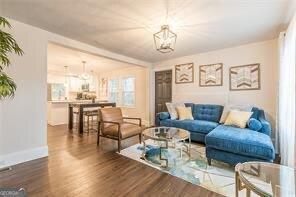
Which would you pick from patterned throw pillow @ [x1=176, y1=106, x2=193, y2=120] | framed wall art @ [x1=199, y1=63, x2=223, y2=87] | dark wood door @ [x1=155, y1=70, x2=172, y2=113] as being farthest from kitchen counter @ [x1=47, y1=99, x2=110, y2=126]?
framed wall art @ [x1=199, y1=63, x2=223, y2=87]

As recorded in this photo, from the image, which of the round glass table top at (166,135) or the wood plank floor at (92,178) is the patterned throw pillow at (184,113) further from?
the wood plank floor at (92,178)

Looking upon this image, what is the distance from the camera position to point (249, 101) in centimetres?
401

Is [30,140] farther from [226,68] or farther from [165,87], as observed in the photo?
[226,68]

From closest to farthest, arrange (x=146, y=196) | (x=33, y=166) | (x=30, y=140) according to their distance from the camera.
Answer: (x=146, y=196) < (x=33, y=166) < (x=30, y=140)

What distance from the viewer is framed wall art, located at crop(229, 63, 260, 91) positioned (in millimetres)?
3900

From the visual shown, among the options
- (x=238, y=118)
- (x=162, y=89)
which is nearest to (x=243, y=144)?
(x=238, y=118)

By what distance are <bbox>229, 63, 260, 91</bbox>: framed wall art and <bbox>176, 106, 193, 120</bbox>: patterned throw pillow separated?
49.9 inches

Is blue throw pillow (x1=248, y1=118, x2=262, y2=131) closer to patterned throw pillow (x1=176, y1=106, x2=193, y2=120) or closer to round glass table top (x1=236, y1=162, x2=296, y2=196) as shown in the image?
patterned throw pillow (x1=176, y1=106, x2=193, y2=120)

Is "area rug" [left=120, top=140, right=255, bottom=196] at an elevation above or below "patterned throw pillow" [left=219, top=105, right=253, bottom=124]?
below

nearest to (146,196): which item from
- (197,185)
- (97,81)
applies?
(197,185)

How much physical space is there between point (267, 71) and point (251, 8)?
2.05 meters

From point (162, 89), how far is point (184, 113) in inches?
68.7

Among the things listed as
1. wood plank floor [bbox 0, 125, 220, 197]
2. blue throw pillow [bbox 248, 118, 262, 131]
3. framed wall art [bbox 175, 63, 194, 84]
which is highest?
framed wall art [bbox 175, 63, 194, 84]

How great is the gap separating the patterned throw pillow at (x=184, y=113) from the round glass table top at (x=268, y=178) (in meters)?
2.68
